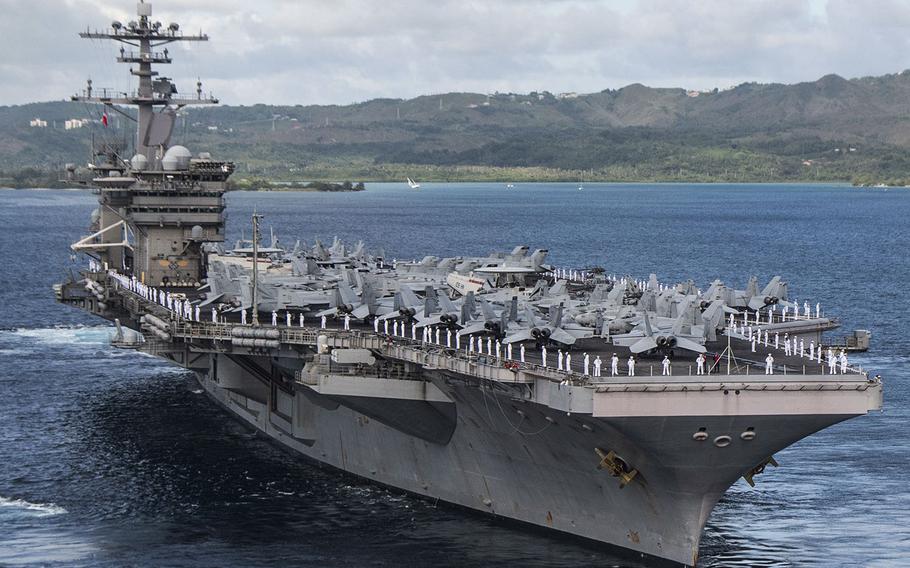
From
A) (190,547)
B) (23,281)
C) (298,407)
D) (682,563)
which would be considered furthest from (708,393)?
(23,281)

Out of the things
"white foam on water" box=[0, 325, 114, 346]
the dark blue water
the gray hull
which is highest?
the gray hull

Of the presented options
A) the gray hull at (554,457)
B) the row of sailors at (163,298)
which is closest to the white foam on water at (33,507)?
the row of sailors at (163,298)

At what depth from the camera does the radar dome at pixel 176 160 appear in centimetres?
5109

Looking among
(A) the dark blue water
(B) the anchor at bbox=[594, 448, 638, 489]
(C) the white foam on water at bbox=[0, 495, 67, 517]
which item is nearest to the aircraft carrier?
(B) the anchor at bbox=[594, 448, 638, 489]

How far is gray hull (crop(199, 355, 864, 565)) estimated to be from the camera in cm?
2781

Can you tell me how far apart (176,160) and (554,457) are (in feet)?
85.3

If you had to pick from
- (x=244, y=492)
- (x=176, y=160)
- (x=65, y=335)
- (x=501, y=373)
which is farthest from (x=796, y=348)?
(x=65, y=335)

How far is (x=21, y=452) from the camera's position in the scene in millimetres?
40219

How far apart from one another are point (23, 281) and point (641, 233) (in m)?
65.3

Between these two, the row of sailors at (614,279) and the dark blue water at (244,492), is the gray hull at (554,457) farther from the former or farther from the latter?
the row of sailors at (614,279)

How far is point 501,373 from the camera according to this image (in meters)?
28.7

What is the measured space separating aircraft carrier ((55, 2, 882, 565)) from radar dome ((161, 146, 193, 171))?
0.09 m

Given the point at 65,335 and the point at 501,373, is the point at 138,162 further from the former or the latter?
the point at 501,373

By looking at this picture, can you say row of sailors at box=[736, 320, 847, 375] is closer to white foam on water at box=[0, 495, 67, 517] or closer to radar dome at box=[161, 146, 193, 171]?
white foam on water at box=[0, 495, 67, 517]
